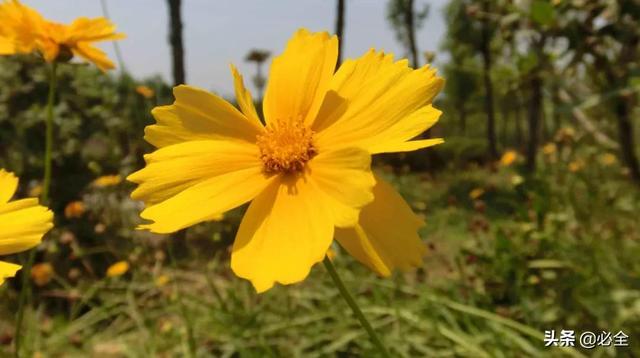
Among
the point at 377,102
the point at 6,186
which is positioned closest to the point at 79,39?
the point at 6,186

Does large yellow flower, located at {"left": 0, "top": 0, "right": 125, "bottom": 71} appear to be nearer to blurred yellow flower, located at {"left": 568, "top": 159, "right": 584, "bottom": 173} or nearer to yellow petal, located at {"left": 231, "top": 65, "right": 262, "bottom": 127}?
yellow petal, located at {"left": 231, "top": 65, "right": 262, "bottom": 127}

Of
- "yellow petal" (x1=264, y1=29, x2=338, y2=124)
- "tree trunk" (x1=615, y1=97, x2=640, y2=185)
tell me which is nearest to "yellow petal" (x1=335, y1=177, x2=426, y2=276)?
"yellow petal" (x1=264, y1=29, x2=338, y2=124)

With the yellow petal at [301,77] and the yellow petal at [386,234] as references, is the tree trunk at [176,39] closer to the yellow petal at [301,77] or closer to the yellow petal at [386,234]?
the yellow petal at [301,77]

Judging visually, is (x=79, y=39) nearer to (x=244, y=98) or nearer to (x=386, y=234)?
(x=244, y=98)

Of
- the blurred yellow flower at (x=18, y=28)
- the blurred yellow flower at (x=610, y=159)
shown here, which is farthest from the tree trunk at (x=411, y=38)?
the blurred yellow flower at (x=18, y=28)

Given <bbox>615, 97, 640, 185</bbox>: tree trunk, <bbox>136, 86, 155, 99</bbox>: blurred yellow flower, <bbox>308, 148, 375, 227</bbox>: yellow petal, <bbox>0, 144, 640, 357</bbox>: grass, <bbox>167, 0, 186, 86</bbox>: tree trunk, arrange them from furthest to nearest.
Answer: <bbox>167, 0, 186, 86</bbox>: tree trunk, <bbox>136, 86, 155, 99</bbox>: blurred yellow flower, <bbox>615, 97, 640, 185</bbox>: tree trunk, <bbox>0, 144, 640, 357</bbox>: grass, <bbox>308, 148, 375, 227</bbox>: yellow petal

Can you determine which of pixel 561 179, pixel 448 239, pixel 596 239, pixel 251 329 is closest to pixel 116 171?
pixel 448 239
